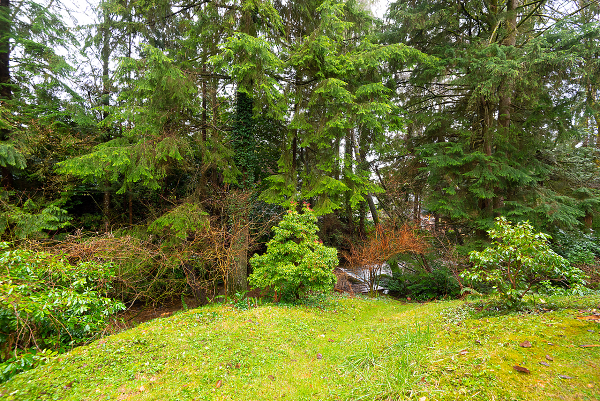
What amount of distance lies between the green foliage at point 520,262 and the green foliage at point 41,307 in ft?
18.5

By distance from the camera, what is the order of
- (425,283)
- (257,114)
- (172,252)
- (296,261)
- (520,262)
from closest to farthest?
(520,262) → (296,261) → (172,252) → (257,114) → (425,283)

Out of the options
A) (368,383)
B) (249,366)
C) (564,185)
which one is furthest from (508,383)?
(564,185)

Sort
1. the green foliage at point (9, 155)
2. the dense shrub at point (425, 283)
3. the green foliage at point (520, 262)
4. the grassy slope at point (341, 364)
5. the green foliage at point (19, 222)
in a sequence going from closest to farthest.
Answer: the grassy slope at point (341, 364) → the green foliage at point (520, 262) → the green foliage at point (9, 155) → the green foliage at point (19, 222) → the dense shrub at point (425, 283)

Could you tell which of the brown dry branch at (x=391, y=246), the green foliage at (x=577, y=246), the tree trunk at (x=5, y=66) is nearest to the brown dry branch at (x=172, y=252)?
the tree trunk at (x=5, y=66)

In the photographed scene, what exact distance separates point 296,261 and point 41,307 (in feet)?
13.4

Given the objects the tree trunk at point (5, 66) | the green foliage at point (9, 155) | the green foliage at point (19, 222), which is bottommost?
the green foliage at point (19, 222)

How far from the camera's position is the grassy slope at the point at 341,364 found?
6.86 ft

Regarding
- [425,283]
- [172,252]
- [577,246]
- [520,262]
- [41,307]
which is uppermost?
[520,262]

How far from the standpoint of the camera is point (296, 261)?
19.0 ft

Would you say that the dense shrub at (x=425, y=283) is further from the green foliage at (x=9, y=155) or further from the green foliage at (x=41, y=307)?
the green foliage at (x=9, y=155)

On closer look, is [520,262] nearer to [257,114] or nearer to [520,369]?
[520,369]

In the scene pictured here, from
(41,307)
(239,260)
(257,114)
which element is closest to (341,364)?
(41,307)

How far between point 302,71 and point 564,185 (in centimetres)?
886

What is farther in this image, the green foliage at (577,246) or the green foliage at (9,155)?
the green foliage at (577,246)
